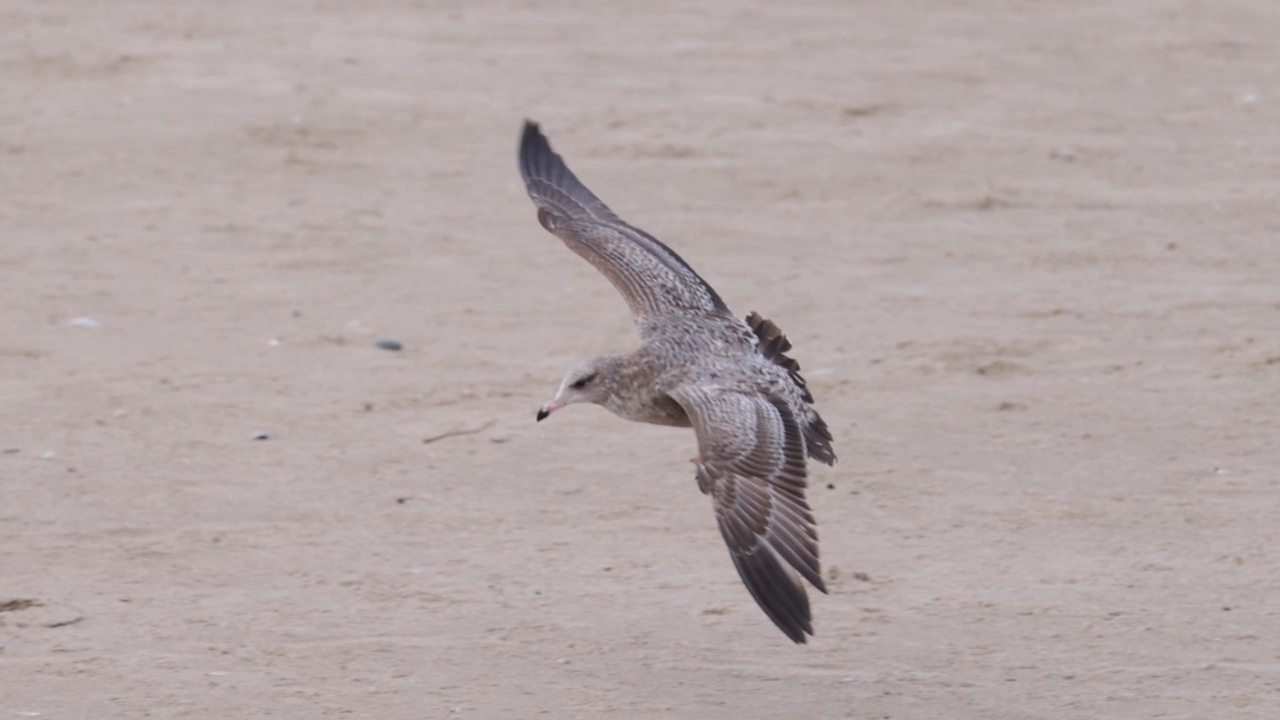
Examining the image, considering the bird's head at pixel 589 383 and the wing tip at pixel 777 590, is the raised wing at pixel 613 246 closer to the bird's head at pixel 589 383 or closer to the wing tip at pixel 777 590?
the bird's head at pixel 589 383

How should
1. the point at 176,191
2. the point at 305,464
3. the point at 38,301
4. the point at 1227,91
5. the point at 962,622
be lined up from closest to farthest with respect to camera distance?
1. the point at 962,622
2. the point at 305,464
3. the point at 38,301
4. the point at 176,191
5. the point at 1227,91

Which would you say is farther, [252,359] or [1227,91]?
[1227,91]

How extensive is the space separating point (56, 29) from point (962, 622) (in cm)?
882

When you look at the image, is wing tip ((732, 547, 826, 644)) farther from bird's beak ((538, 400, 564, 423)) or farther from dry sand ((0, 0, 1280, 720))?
bird's beak ((538, 400, 564, 423))

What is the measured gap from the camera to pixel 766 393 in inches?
222

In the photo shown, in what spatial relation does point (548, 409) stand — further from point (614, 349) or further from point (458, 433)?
point (614, 349)

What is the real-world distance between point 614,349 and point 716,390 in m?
2.22

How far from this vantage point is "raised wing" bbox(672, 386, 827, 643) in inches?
189

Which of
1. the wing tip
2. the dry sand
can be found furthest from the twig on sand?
the wing tip

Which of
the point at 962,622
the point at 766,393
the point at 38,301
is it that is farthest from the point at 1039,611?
the point at 38,301

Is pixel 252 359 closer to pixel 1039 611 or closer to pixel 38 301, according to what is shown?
pixel 38 301

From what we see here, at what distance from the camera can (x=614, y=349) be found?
7.77m

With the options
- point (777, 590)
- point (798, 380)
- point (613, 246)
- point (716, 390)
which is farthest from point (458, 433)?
point (777, 590)

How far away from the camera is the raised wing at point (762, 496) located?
4809mm
